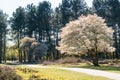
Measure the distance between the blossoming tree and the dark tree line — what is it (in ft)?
99.2

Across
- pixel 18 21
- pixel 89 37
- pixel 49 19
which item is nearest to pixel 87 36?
pixel 89 37

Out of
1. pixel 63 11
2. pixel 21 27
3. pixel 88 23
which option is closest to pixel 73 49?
pixel 88 23

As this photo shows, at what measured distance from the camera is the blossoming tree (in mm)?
48759

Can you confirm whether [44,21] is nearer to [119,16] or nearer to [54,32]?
[54,32]

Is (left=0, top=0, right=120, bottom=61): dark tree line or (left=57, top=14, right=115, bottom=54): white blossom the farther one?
(left=0, top=0, right=120, bottom=61): dark tree line

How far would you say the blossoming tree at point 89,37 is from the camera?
160 feet

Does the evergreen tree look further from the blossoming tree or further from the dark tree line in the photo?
the blossoming tree

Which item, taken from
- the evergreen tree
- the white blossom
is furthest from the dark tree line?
the white blossom

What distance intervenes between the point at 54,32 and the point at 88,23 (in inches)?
1585

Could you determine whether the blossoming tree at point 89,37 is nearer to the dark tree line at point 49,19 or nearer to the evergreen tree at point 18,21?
the dark tree line at point 49,19

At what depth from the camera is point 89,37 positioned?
4844cm

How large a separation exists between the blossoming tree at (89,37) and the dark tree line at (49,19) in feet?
99.2

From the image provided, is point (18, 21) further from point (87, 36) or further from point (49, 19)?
point (87, 36)

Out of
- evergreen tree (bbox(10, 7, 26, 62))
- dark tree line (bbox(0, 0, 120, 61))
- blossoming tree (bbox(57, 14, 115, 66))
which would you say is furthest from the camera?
evergreen tree (bbox(10, 7, 26, 62))
